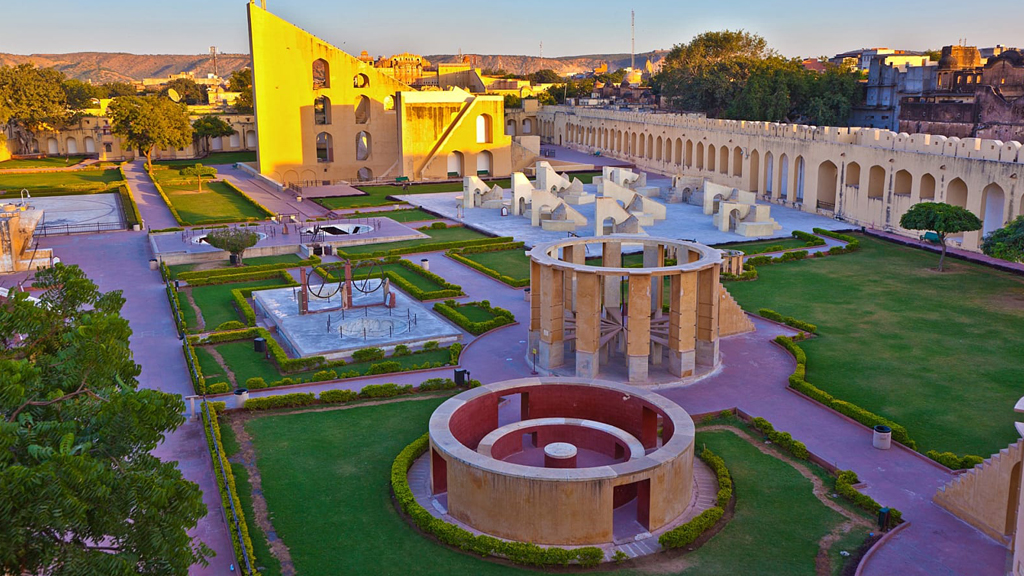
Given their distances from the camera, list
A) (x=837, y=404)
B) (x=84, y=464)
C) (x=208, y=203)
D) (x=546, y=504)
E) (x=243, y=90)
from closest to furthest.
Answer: (x=84, y=464), (x=546, y=504), (x=837, y=404), (x=208, y=203), (x=243, y=90)

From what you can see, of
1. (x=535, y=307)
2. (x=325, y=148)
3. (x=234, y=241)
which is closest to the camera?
(x=535, y=307)

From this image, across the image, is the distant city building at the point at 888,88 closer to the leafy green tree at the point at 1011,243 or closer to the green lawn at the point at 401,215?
the green lawn at the point at 401,215

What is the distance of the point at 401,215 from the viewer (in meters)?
50.0

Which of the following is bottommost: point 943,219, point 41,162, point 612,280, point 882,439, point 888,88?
point 882,439

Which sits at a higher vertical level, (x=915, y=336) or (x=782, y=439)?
(x=915, y=336)

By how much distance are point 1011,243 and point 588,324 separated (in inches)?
658

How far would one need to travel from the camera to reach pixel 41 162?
78062mm

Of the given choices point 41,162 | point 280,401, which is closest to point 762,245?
point 280,401

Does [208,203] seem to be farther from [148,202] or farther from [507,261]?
[507,261]

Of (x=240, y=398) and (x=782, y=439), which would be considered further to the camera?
(x=240, y=398)

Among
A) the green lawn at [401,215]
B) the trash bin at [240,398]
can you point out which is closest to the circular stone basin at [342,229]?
the green lawn at [401,215]

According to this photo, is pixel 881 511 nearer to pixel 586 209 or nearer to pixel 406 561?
pixel 406 561

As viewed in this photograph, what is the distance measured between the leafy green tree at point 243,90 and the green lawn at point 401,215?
40812 mm

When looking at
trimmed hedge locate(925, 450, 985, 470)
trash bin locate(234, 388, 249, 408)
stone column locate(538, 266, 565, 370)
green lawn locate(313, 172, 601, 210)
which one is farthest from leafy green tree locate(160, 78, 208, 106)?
trimmed hedge locate(925, 450, 985, 470)
